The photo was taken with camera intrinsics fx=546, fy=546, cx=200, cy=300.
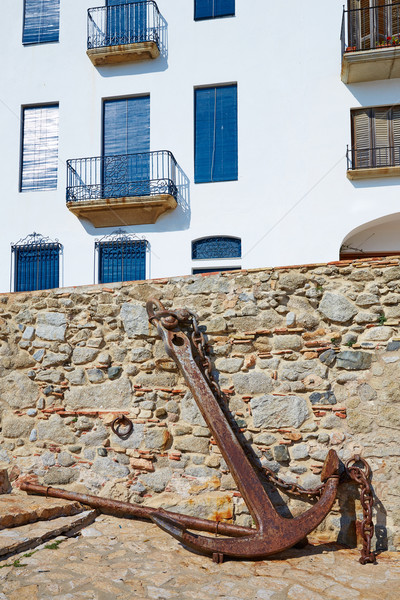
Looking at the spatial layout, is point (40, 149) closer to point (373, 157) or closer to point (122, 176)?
point (122, 176)

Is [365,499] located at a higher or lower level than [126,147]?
lower

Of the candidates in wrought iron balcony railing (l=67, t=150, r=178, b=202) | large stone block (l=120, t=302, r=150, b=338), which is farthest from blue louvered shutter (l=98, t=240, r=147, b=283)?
large stone block (l=120, t=302, r=150, b=338)

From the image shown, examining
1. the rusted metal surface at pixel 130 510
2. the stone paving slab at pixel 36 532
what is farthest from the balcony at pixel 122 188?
the stone paving slab at pixel 36 532

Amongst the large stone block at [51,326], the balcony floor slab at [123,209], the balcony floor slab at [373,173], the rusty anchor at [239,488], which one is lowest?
the rusty anchor at [239,488]

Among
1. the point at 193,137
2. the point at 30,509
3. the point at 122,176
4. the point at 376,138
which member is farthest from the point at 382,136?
the point at 30,509

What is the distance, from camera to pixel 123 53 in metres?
10.9

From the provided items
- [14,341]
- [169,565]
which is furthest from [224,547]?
[14,341]

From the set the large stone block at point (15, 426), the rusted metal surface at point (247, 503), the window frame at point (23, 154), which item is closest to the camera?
the rusted metal surface at point (247, 503)

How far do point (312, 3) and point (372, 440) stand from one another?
361 inches

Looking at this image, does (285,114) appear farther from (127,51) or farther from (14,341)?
(14,341)

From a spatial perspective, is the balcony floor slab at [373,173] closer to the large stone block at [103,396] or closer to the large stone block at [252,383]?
the large stone block at [252,383]

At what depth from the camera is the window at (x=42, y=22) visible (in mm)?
11562

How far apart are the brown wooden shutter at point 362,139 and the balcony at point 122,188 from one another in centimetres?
341

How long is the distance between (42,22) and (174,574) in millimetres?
11584
